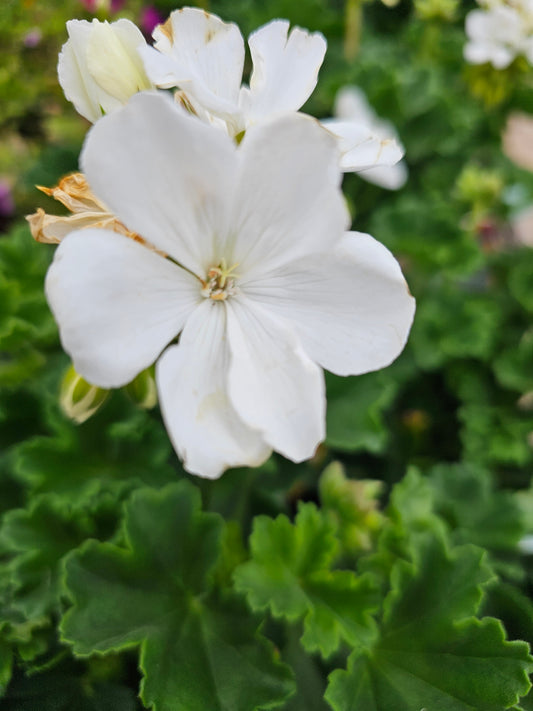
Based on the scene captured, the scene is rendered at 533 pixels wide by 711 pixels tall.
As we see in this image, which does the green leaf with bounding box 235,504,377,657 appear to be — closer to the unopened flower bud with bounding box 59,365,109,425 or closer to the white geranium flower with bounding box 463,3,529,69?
the unopened flower bud with bounding box 59,365,109,425

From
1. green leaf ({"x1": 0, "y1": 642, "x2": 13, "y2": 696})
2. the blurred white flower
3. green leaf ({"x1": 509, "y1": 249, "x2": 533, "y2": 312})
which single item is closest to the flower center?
green leaf ({"x1": 0, "y1": 642, "x2": 13, "y2": 696})

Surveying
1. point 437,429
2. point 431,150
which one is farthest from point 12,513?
point 431,150

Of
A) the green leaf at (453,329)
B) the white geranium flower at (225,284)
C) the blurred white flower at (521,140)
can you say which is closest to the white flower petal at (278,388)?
the white geranium flower at (225,284)

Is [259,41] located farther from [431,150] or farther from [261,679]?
[431,150]

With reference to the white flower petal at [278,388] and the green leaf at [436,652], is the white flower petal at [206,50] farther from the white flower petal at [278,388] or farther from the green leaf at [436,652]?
the green leaf at [436,652]

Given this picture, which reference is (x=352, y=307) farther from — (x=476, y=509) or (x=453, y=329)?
(x=453, y=329)

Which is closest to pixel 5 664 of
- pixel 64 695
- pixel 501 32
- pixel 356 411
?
pixel 64 695
